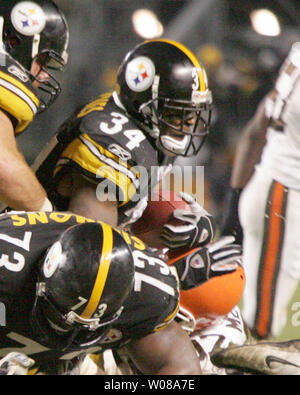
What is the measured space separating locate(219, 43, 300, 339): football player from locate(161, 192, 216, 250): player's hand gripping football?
3.00ft

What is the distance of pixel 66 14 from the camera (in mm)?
3037

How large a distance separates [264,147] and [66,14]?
1097mm

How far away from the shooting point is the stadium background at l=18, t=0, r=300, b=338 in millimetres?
3100

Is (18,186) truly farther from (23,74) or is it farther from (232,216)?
(232,216)

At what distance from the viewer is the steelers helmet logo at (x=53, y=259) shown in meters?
1.62

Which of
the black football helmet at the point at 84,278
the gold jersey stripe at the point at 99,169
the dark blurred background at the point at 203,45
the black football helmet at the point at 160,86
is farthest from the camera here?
the dark blurred background at the point at 203,45

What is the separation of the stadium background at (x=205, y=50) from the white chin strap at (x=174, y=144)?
83 centimetres

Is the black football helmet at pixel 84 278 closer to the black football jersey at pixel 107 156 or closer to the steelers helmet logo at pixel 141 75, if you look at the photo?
the black football jersey at pixel 107 156

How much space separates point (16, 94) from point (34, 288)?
0.63 metres

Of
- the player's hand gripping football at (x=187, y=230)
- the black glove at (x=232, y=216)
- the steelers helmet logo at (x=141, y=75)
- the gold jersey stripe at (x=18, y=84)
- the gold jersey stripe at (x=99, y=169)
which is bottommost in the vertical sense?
the black glove at (x=232, y=216)

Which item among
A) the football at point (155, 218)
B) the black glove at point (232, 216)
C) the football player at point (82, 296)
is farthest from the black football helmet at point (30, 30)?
the black glove at point (232, 216)

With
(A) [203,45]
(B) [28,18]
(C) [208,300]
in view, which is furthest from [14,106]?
(A) [203,45]

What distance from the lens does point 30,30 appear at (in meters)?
2.22
